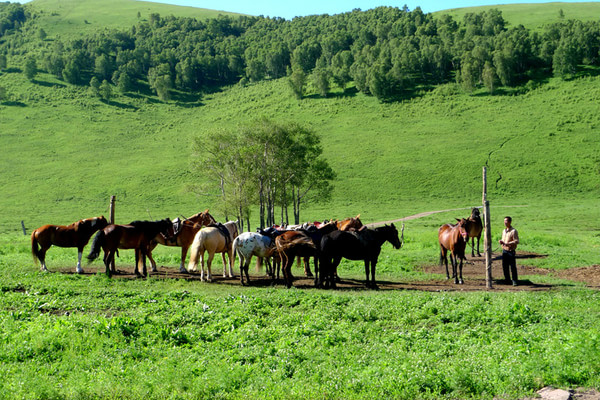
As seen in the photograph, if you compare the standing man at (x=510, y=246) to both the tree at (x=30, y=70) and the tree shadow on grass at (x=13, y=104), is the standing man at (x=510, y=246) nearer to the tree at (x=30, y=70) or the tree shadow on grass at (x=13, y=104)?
the tree shadow on grass at (x=13, y=104)

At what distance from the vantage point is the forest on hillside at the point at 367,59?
391 feet

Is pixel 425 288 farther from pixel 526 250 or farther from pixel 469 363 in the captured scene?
pixel 526 250

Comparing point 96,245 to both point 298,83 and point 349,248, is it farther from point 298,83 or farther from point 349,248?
point 298,83

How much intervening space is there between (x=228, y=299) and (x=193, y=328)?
288 cm

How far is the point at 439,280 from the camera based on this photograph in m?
21.4

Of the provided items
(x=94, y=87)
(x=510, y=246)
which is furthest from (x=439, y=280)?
(x=94, y=87)

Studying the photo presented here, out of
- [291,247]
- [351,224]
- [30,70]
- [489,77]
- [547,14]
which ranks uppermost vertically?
[547,14]

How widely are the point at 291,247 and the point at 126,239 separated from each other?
7.08m

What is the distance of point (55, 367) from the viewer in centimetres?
1009

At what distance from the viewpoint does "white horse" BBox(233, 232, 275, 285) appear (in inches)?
800

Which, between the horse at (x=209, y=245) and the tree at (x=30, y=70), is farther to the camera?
the tree at (x=30, y=70)

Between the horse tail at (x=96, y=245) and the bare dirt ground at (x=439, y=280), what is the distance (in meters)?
1.31

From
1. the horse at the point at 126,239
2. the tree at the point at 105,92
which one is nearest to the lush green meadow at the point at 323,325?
the horse at the point at 126,239

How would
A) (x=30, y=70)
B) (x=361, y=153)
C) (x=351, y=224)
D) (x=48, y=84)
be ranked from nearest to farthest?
(x=351, y=224) → (x=361, y=153) → (x=48, y=84) → (x=30, y=70)
